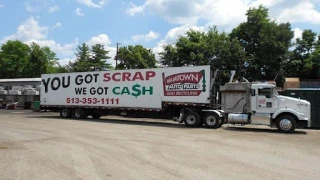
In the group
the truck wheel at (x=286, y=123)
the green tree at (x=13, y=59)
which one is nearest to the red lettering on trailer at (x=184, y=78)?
the truck wheel at (x=286, y=123)

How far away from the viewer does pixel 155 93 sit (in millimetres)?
22203

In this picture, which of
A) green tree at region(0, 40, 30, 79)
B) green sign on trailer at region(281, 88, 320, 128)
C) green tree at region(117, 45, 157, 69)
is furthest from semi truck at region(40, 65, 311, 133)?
green tree at region(0, 40, 30, 79)

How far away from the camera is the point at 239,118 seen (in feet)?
62.3

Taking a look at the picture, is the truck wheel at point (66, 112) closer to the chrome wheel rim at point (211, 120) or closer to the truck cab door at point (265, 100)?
the chrome wheel rim at point (211, 120)

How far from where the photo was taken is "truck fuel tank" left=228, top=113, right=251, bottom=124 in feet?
61.9

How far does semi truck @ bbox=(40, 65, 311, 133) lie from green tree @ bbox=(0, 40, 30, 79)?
5899cm

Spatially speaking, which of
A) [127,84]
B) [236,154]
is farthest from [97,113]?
[236,154]

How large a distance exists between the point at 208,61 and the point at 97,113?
819 inches

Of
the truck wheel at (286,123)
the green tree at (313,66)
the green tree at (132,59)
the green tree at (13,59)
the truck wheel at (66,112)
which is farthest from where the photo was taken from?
the green tree at (13,59)

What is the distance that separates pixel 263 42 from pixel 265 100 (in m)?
24.9

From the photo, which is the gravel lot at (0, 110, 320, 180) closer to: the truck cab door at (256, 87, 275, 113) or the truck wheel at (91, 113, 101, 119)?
the truck cab door at (256, 87, 275, 113)

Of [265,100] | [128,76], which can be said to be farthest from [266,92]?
[128,76]

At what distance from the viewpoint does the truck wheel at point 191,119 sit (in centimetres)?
2022

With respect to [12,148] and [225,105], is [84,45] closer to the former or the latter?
[225,105]
